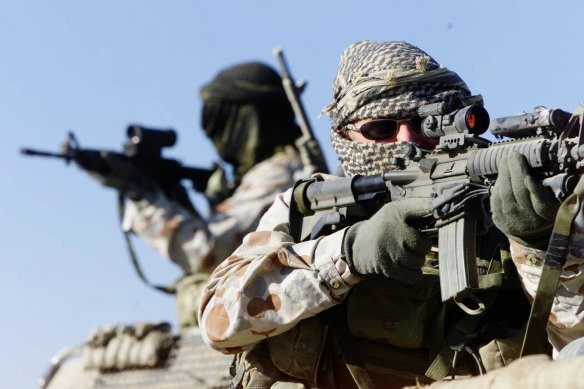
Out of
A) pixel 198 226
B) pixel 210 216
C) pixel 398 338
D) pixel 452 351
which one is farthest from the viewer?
pixel 210 216

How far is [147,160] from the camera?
48.4ft

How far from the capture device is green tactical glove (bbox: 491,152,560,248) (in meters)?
4.72

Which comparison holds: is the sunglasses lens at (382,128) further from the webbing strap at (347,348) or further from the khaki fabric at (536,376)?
the khaki fabric at (536,376)

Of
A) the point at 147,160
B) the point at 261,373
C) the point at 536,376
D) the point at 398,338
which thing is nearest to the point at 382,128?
the point at 398,338

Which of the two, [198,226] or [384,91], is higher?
[384,91]

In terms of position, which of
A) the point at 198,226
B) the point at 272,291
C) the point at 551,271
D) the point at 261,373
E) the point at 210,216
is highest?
the point at 551,271

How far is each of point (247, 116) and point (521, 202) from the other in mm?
10421

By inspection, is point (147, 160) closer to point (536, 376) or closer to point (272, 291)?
point (272, 291)

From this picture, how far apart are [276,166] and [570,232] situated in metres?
9.55

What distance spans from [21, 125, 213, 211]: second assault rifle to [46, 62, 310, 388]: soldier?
0.27 ft

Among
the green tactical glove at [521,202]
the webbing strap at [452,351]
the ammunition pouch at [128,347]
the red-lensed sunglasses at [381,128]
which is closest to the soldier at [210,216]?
the ammunition pouch at [128,347]

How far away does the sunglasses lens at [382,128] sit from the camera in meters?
5.81

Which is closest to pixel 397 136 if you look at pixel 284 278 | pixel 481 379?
pixel 284 278

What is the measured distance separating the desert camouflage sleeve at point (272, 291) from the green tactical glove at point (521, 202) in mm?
835
